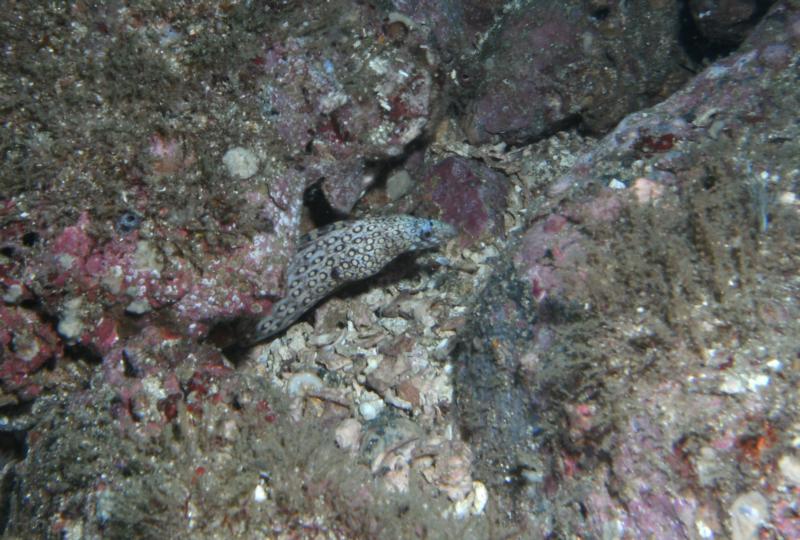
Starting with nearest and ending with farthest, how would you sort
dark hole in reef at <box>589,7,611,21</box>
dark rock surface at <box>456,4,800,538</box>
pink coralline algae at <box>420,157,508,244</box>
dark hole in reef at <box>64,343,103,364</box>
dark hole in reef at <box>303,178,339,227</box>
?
dark rock surface at <box>456,4,800,538</box> → dark hole in reef at <box>64,343,103,364</box> → dark hole in reef at <box>303,178,339,227</box> → pink coralline algae at <box>420,157,508,244</box> → dark hole in reef at <box>589,7,611,21</box>

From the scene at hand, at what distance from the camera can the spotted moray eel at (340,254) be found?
5000 millimetres

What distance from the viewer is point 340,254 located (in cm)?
513

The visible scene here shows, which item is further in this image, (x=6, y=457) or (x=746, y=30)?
(x=746, y=30)

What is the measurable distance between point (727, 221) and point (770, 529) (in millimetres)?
1917

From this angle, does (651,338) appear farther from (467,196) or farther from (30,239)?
(30,239)

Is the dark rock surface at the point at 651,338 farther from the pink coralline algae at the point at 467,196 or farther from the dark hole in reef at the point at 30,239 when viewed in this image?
the dark hole in reef at the point at 30,239

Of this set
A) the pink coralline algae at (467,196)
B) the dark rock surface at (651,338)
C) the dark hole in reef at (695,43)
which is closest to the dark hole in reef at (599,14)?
→ the dark hole in reef at (695,43)

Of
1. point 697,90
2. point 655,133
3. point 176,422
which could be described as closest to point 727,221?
point 655,133

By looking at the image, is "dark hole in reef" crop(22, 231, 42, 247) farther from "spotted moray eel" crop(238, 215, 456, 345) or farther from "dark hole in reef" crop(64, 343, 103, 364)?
"spotted moray eel" crop(238, 215, 456, 345)

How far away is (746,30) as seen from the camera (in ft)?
20.2

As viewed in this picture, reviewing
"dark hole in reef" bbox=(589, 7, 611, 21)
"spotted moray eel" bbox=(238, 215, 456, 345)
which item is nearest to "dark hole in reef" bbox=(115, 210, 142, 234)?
"spotted moray eel" bbox=(238, 215, 456, 345)

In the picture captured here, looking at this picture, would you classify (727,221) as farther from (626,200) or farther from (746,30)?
(746,30)

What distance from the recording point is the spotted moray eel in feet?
16.4

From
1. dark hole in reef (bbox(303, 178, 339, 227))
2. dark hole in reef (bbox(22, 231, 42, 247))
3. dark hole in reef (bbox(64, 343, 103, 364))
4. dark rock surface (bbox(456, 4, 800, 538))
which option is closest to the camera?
dark rock surface (bbox(456, 4, 800, 538))
